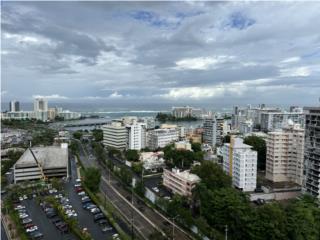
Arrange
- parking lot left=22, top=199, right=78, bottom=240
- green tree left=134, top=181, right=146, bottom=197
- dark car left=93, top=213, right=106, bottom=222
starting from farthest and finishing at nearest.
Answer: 1. green tree left=134, top=181, right=146, bottom=197
2. dark car left=93, top=213, right=106, bottom=222
3. parking lot left=22, top=199, right=78, bottom=240

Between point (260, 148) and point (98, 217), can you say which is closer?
point (98, 217)

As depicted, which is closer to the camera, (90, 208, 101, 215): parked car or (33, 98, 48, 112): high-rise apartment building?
(90, 208, 101, 215): parked car

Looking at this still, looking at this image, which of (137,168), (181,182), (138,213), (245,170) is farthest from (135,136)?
(138,213)

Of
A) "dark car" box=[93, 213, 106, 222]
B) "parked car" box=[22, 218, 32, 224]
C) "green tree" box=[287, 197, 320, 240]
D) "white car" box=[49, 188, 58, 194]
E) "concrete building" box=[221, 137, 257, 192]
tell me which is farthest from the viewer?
"white car" box=[49, 188, 58, 194]

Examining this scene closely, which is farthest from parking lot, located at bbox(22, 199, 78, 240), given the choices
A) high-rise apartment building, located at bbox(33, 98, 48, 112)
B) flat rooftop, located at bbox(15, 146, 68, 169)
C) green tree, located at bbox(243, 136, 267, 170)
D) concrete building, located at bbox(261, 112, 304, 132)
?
high-rise apartment building, located at bbox(33, 98, 48, 112)

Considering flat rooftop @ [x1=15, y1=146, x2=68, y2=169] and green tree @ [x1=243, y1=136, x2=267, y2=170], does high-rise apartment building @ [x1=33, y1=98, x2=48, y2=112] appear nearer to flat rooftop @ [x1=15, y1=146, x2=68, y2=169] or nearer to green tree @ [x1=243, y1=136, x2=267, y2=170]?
flat rooftop @ [x1=15, y1=146, x2=68, y2=169]

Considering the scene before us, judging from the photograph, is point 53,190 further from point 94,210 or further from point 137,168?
point 137,168

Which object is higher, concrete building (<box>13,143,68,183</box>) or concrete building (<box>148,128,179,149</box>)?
concrete building (<box>148,128,179,149</box>)

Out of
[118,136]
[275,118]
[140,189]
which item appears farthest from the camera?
[275,118]
